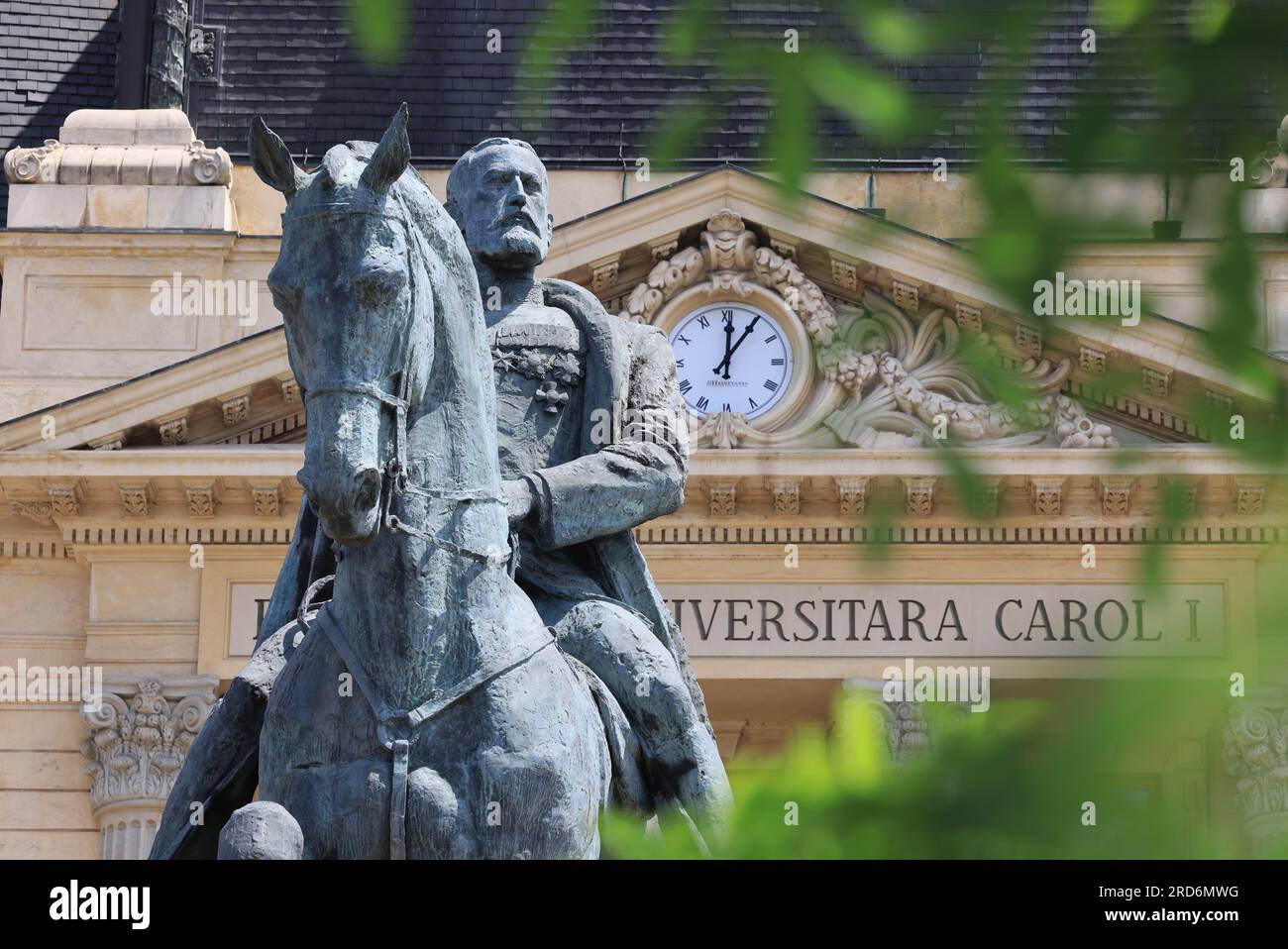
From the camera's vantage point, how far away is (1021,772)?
2.23 meters

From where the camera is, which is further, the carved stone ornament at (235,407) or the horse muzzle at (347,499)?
the carved stone ornament at (235,407)

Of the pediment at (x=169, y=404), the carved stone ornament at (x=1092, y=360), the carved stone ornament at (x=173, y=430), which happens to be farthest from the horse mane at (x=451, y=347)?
the carved stone ornament at (x=173, y=430)

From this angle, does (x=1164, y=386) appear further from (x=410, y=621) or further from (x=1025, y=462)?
(x=1025, y=462)

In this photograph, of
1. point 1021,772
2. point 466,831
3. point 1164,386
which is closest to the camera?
point 1021,772

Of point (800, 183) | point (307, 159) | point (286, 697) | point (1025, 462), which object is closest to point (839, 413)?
point (1025, 462)

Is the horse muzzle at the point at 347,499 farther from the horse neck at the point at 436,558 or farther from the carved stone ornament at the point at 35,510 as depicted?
the carved stone ornament at the point at 35,510

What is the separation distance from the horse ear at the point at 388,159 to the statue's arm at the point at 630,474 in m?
0.97

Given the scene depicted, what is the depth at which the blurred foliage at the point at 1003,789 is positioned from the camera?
2.22 m

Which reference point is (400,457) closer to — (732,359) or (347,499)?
(347,499)

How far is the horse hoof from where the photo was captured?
16.5 feet

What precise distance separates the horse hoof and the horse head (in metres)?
0.48

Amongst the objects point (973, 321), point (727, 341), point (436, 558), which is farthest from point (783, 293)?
point (973, 321)

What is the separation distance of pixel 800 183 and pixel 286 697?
2.90m

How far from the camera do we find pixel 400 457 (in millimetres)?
5109
